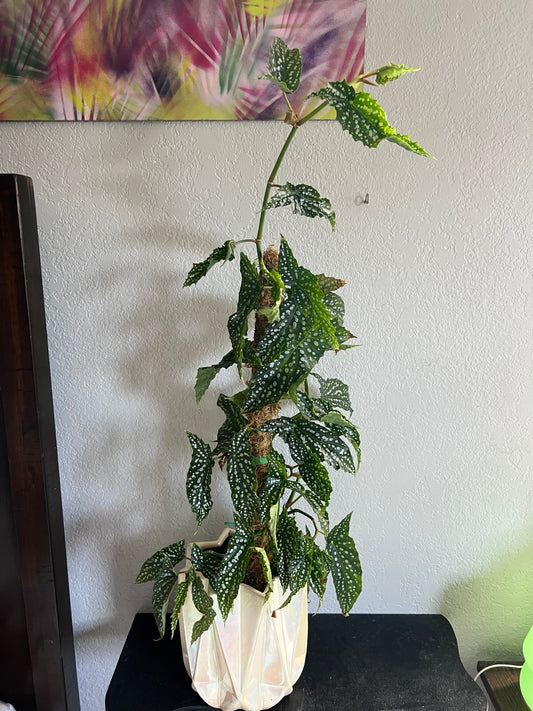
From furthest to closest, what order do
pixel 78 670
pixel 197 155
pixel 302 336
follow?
pixel 78 670 < pixel 197 155 < pixel 302 336

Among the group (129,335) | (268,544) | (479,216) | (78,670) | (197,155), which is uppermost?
(197,155)

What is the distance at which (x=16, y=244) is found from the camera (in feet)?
3.22

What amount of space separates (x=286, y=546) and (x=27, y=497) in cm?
54

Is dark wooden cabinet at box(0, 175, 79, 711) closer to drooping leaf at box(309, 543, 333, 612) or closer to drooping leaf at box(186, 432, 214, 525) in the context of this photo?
drooping leaf at box(186, 432, 214, 525)

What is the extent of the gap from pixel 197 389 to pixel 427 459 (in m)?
0.55

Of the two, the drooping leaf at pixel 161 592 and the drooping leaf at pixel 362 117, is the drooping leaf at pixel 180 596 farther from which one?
the drooping leaf at pixel 362 117

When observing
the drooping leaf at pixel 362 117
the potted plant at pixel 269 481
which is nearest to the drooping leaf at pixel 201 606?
the potted plant at pixel 269 481

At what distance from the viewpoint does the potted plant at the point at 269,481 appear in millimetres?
792

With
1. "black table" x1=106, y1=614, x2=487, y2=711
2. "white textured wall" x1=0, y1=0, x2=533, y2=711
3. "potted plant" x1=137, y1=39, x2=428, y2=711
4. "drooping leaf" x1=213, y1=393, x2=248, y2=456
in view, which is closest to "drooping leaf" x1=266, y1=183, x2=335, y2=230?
"potted plant" x1=137, y1=39, x2=428, y2=711

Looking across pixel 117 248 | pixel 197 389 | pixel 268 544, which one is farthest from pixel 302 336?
pixel 117 248

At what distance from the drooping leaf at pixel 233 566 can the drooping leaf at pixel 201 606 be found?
4 centimetres

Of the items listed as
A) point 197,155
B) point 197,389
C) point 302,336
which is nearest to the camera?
point 302,336

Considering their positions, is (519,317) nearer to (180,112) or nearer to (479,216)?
(479,216)

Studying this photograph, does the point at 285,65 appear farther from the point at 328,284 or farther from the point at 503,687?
the point at 503,687
